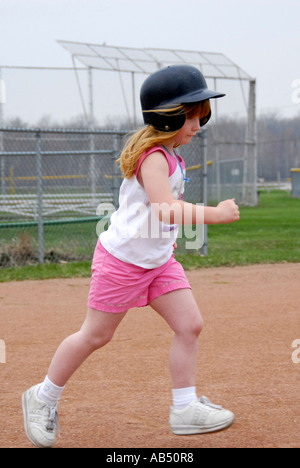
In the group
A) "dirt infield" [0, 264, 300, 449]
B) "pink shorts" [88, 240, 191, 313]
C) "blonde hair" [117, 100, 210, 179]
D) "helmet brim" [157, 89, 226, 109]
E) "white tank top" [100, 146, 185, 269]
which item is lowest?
"dirt infield" [0, 264, 300, 449]

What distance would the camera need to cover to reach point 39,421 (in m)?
3.03

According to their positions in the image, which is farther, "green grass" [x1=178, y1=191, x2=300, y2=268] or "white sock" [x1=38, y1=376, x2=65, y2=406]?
"green grass" [x1=178, y1=191, x2=300, y2=268]

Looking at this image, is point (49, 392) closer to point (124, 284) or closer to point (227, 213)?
point (124, 284)

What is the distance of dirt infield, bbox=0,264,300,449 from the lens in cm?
316

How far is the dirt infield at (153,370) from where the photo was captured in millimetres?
3162

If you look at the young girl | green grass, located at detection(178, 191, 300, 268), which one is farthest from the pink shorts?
green grass, located at detection(178, 191, 300, 268)

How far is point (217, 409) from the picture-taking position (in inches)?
119

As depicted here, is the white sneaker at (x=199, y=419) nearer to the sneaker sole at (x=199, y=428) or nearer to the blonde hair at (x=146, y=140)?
the sneaker sole at (x=199, y=428)

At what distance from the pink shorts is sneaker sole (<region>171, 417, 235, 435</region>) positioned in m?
0.56

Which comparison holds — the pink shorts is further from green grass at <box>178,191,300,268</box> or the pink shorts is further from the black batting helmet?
green grass at <box>178,191,300,268</box>

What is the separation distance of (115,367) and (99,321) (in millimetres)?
1408

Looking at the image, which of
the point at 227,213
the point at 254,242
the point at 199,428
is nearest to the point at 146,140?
the point at 227,213

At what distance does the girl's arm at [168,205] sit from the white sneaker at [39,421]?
39.5 inches
